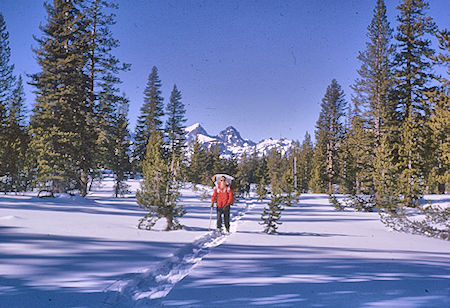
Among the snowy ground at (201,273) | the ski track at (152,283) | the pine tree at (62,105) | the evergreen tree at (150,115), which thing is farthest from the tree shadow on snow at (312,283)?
the evergreen tree at (150,115)

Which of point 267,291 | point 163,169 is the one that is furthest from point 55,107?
point 267,291

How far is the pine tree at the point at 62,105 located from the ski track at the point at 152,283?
1119cm

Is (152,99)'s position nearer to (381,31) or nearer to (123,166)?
(123,166)

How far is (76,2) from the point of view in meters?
16.0

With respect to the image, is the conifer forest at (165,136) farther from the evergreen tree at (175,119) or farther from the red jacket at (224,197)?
the evergreen tree at (175,119)

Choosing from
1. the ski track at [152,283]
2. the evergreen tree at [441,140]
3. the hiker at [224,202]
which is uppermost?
the evergreen tree at [441,140]

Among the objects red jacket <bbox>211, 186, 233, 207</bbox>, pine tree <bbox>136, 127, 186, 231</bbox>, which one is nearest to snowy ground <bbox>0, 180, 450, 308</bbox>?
pine tree <bbox>136, 127, 186, 231</bbox>

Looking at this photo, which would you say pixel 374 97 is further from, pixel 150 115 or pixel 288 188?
pixel 150 115

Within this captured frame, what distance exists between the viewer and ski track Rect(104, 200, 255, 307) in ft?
9.33

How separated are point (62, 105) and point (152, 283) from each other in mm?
14237

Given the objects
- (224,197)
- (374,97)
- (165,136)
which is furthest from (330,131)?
(224,197)

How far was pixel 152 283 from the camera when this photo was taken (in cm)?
346

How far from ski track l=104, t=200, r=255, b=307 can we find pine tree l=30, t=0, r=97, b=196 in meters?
11.2

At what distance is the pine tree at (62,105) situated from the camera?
13.4 meters
